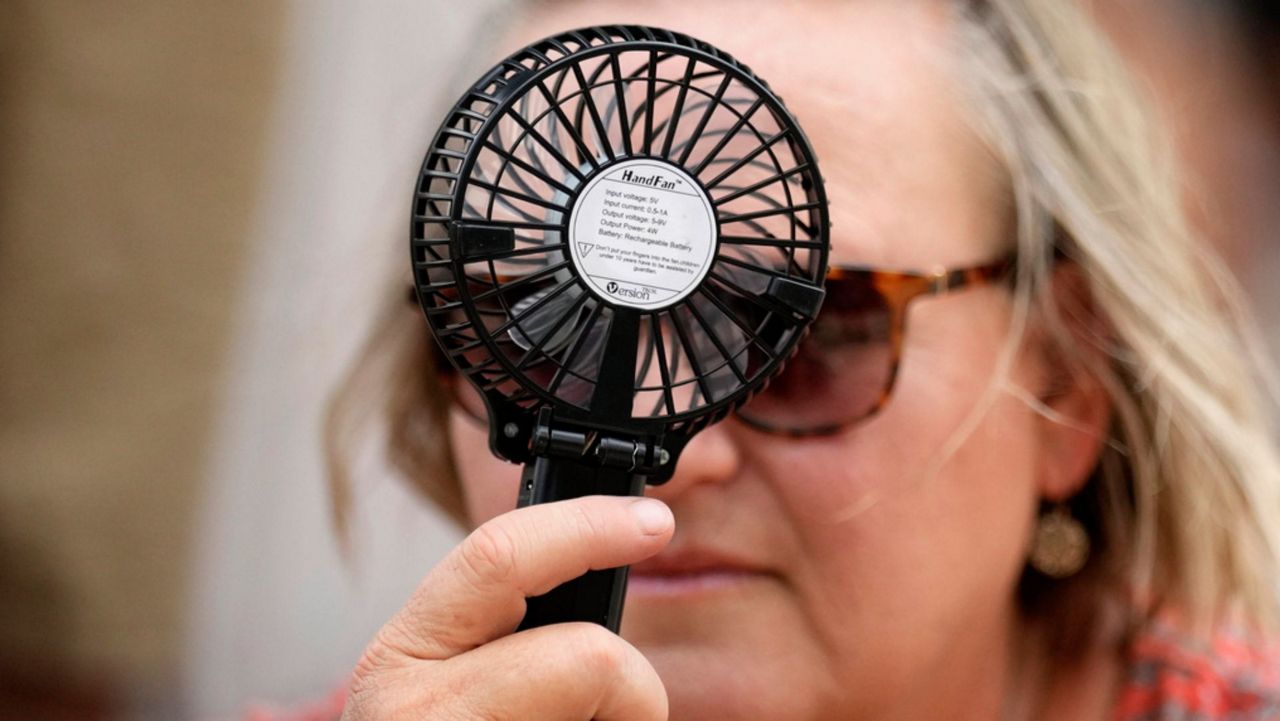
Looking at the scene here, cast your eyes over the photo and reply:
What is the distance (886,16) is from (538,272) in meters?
0.52

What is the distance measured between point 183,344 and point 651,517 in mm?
1698

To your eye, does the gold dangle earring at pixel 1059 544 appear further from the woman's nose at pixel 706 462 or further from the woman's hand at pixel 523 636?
the woman's hand at pixel 523 636

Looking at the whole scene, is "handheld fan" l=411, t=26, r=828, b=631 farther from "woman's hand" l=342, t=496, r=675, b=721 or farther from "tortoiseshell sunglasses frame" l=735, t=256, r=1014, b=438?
"tortoiseshell sunglasses frame" l=735, t=256, r=1014, b=438

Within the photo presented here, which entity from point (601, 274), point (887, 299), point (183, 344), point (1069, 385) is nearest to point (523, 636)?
point (601, 274)

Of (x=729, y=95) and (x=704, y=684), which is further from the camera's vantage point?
(x=704, y=684)

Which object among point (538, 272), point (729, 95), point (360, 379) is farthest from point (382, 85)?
point (538, 272)

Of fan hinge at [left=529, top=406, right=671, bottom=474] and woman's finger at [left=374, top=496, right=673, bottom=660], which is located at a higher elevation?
fan hinge at [left=529, top=406, right=671, bottom=474]

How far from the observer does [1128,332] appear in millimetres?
1063

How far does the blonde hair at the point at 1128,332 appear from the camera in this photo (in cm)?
106

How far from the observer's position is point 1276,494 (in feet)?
3.80

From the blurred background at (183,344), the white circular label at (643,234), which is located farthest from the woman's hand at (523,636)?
the blurred background at (183,344)

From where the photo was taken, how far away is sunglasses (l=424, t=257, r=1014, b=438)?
92cm

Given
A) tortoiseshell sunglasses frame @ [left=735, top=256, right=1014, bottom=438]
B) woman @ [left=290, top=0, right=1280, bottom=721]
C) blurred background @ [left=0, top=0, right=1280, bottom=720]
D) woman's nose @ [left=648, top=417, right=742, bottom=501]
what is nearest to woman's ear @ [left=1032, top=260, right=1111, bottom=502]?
woman @ [left=290, top=0, right=1280, bottom=721]

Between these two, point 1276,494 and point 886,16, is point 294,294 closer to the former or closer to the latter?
point 886,16
